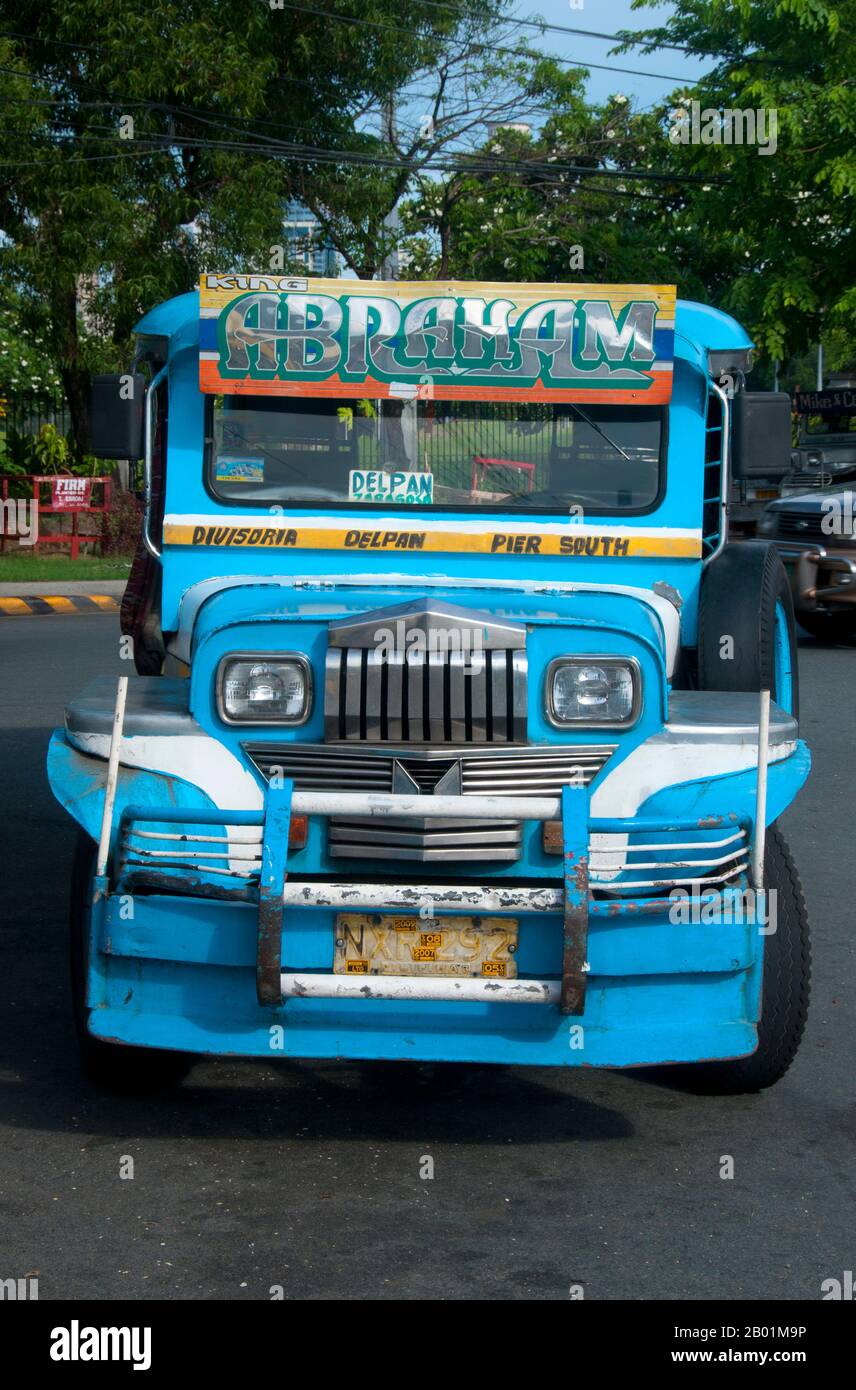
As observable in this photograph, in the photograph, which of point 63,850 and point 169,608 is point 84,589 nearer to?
point 63,850

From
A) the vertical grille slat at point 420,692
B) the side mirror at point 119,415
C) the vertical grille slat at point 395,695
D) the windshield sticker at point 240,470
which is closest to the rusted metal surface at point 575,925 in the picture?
the vertical grille slat at point 420,692

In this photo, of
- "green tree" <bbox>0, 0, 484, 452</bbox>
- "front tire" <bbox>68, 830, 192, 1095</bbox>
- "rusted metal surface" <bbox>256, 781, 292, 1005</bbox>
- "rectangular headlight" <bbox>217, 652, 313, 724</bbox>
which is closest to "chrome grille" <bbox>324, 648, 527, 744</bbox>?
"rectangular headlight" <bbox>217, 652, 313, 724</bbox>

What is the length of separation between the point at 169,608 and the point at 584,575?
1.37 metres

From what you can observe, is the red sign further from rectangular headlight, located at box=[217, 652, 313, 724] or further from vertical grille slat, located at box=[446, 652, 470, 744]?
vertical grille slat, located at box=[446, 652, 470, 744]

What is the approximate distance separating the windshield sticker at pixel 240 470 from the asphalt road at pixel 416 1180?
1.76 metres

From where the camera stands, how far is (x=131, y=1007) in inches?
154

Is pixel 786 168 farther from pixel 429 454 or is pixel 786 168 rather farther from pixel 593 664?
pixel 593 664

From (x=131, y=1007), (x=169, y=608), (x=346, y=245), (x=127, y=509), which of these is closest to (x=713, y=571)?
(x=169, y=608)

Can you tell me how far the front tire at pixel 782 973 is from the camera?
171 inches

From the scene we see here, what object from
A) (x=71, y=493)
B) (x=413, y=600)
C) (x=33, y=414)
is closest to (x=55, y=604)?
(x=71, y=493)

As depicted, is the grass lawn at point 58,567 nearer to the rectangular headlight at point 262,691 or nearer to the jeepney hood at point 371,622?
the jeepney hood at point 371,622

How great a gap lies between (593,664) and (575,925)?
700mm

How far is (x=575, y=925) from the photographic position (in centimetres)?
372

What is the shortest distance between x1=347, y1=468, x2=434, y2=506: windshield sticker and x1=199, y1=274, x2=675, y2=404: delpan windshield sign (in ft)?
0.88
